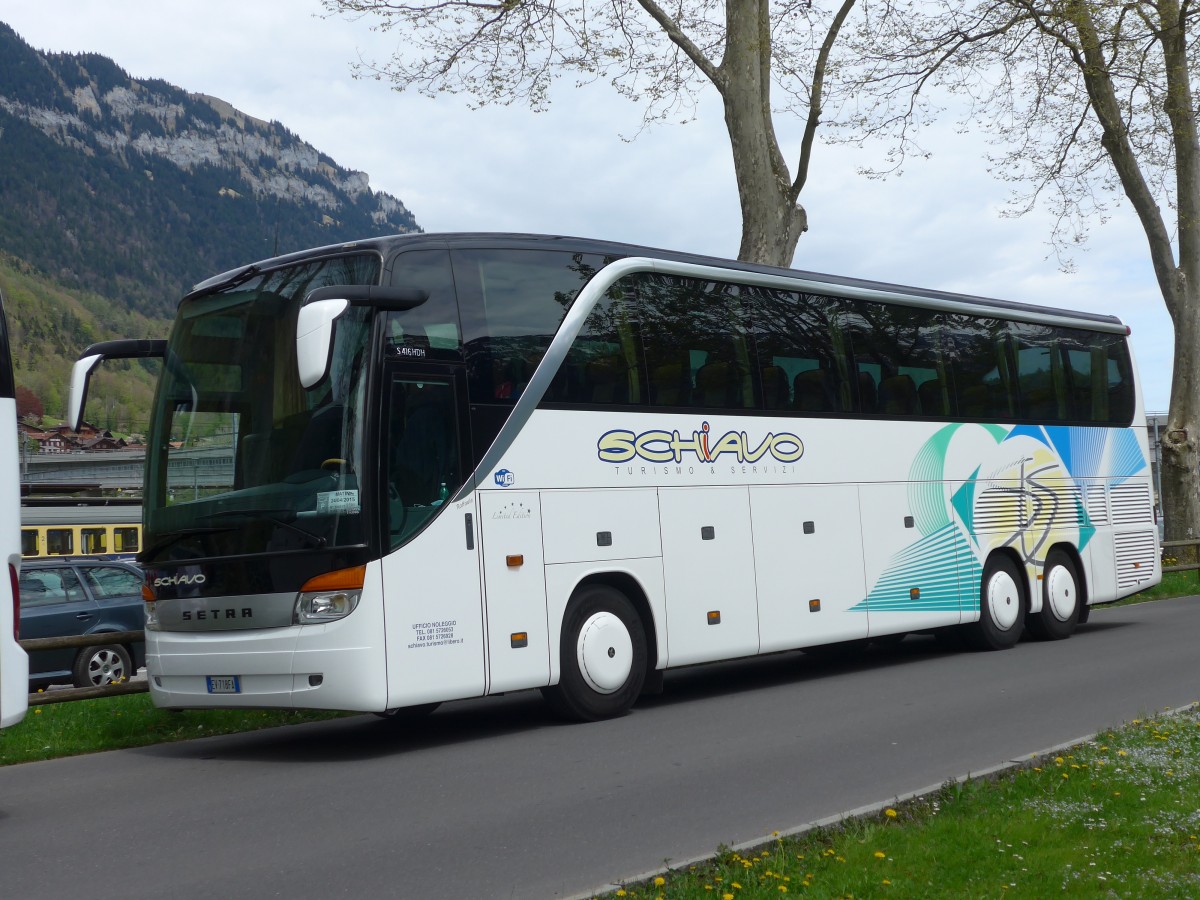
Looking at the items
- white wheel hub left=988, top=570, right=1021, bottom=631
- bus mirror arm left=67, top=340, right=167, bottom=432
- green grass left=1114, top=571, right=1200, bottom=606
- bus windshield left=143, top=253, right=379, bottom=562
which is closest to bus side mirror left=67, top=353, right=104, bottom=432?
bus mirror arm left=67, top=340, right=167, bottom=432

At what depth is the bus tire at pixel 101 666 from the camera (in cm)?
1627

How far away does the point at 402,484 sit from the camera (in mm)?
9758

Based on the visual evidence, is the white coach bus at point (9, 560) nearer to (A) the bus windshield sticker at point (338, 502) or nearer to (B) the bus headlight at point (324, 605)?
(B) the bus headlight at point (324, 605)

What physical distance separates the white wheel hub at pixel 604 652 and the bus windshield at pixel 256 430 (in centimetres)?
239

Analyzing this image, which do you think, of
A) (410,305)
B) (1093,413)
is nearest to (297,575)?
(410,305)

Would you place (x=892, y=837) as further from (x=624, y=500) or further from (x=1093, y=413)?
(x=1093, y=413)

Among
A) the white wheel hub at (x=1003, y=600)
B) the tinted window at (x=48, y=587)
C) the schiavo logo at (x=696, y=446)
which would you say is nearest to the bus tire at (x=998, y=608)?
the white wheel hub at (x=1003, y=600)

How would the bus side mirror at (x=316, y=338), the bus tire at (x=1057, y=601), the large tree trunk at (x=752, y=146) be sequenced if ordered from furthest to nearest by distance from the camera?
the large tree trunk at (x=752, y=146)
the bus tire at (x=1057, y=601)
the bus side mirror at (x=316, y=338)

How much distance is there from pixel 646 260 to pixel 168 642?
509 cm

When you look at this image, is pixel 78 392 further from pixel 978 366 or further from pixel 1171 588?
pixel 1171 588

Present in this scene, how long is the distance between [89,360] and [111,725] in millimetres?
2961

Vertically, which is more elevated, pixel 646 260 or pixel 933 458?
pixel 646 260

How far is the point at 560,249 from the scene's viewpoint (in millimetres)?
11383

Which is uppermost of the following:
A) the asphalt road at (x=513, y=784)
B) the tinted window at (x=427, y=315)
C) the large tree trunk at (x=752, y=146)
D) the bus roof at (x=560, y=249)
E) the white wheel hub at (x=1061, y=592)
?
the large tree trunk at (x=752, y=146)
